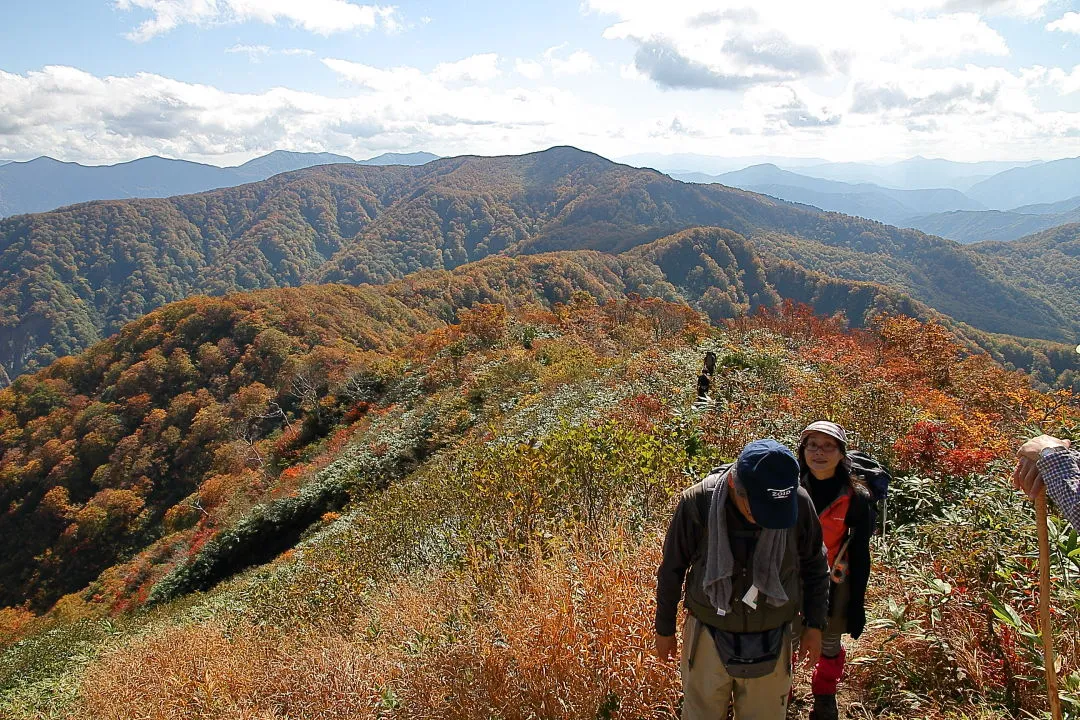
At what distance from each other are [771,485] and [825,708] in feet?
5.17

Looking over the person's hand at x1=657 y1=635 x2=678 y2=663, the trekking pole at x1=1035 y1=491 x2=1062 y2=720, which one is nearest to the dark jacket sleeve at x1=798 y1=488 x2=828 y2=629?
the person's hand at x1=657 y1=635 x2=678 y2=663

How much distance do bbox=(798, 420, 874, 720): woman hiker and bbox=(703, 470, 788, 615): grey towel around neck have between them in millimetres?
550

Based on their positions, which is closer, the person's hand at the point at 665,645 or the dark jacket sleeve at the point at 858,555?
the person's hand at the point at 665,645

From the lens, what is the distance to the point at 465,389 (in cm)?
1525

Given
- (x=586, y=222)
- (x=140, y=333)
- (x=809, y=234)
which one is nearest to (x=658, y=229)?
(x=586, y=222)

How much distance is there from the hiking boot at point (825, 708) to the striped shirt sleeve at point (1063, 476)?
71.7 inches

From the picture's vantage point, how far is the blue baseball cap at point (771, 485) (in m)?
1.90

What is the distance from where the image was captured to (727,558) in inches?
79.2

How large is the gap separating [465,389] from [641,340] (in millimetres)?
5771

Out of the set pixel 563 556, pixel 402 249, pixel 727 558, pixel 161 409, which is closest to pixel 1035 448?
pixel 727 558

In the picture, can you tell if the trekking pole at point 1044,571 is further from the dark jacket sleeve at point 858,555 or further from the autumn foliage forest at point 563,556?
the dark jacket sleeve at point 858,555

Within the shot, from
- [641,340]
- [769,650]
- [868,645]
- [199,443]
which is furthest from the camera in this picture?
[199,443]

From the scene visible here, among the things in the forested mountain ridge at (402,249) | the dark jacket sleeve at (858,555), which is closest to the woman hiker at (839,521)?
the dark jacket sleeve at (858,555)

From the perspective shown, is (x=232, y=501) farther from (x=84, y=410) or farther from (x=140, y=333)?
(x=140, y=333)
